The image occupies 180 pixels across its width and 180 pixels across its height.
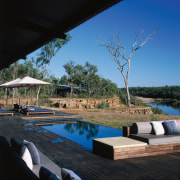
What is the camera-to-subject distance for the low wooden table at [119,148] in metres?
3.98

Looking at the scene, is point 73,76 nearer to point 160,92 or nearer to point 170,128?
point 160,92

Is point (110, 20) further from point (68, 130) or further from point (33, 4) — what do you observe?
point (33, 4)

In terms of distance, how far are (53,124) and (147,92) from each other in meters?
32.0

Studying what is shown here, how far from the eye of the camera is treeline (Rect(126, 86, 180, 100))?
115 feet

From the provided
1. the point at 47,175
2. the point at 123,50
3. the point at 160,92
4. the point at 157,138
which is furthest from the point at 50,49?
the point at 47,175

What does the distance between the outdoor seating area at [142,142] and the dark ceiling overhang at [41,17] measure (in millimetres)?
2384

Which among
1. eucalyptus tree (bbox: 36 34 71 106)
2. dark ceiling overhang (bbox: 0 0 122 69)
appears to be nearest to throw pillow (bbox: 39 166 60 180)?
dark ceiling overhang (bbox: 0 0 122 69)

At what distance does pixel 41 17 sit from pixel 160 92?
3719 cm

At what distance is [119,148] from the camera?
4.00m

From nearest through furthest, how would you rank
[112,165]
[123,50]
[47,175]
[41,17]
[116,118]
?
[47,175] → [41,17] → [112,165] → [116,118] → [123,50]

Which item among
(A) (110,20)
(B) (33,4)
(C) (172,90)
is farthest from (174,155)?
(C) (172,90)

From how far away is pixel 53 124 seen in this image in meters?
9.59

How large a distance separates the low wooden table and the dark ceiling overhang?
2314 mm

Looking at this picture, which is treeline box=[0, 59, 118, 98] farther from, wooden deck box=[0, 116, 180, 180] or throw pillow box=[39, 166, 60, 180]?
throw pillow box=[39, 166, 60, 180]
